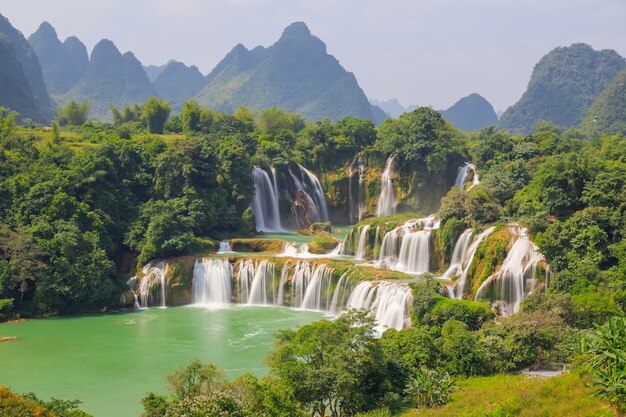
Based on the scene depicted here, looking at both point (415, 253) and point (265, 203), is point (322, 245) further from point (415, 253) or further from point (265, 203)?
point (265, 203)

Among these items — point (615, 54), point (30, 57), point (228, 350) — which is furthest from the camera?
point (615, 54)

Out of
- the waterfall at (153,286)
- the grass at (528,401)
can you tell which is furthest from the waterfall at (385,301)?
the waterfall at (153,286)

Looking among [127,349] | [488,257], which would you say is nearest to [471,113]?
[488,257]

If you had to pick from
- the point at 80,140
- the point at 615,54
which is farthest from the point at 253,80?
the point at 80,140

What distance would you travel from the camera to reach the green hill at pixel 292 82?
144000 mm

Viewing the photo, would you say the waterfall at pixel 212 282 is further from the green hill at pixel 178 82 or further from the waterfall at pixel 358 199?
the green hill at pixel 178 82

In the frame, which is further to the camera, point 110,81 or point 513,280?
point 110,81

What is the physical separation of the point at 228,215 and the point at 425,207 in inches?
558

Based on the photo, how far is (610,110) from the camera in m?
82.4

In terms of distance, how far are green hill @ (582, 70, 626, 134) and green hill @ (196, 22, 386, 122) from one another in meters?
64.3

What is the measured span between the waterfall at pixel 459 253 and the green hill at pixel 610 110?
57.3 metres

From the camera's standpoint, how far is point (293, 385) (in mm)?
14062

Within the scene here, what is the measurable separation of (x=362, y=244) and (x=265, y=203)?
34.4 feet

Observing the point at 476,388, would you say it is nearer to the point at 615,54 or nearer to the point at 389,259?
the point at 389,259
